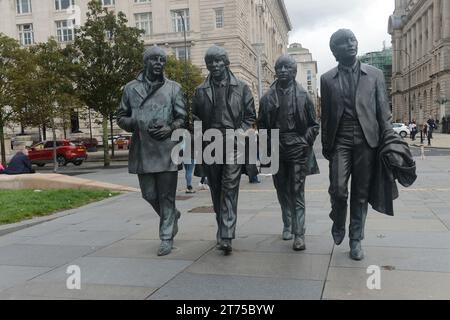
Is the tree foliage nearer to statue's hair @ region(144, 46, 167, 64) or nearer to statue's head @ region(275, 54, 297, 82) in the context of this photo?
statue's hair @ region(144, 46, 167, 64)

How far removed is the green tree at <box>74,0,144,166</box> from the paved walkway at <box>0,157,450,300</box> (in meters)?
16.8

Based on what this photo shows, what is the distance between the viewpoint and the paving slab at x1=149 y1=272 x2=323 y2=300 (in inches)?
159

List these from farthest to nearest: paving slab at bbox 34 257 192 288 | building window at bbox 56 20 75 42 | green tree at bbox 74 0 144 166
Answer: building window at bbox 56 20 75 42, green tree at bbox 74 0 144 166, paving slab at bbox 34 257 192 288

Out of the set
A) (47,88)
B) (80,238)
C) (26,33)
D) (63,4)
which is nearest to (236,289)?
(80,238)

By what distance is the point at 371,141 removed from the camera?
16.1 ft

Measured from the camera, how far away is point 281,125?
562 cm

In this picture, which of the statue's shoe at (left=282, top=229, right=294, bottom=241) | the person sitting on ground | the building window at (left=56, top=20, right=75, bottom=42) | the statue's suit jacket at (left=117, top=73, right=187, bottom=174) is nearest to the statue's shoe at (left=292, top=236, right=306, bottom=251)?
the statue's shoe at (left=282, top=229, right=294, bottom=241)

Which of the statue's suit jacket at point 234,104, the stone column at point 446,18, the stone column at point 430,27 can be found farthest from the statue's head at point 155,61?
the stone column at point 430,27

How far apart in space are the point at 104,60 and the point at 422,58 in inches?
2753

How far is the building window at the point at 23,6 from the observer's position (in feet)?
198

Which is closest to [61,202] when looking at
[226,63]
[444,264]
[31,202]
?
[31,202]

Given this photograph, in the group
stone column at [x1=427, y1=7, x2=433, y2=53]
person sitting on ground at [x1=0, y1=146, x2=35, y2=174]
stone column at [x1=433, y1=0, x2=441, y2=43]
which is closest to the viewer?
person sitting on ground at [x1=0, y1=146, x2=35, y2=174]

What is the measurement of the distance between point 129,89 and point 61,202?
16.1ft
